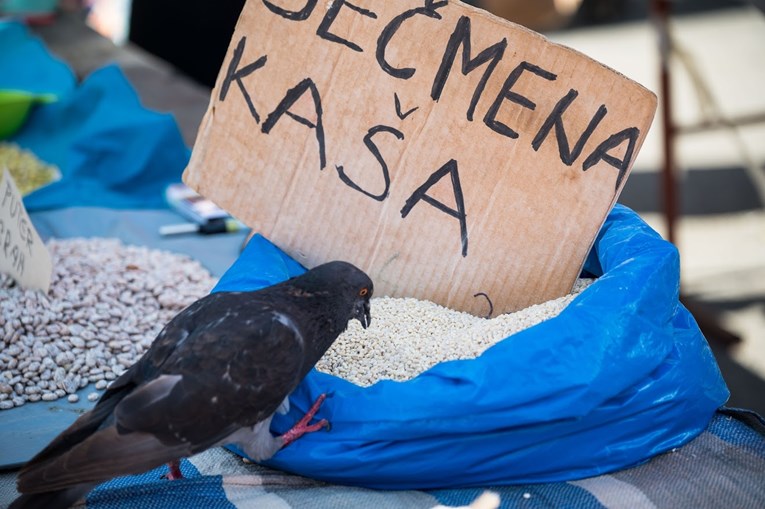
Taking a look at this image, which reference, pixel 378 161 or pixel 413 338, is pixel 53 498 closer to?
pixel 413 338

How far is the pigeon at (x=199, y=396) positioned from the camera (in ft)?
4.22

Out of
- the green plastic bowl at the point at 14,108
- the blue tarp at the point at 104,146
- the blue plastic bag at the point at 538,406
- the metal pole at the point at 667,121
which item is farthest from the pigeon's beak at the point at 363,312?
the green plastic bowl at the point at 14,108

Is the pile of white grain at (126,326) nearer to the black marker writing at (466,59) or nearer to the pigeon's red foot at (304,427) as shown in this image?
the pigeon's red foot at (304,427)

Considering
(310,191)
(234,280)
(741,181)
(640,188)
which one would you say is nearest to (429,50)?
(310,191)

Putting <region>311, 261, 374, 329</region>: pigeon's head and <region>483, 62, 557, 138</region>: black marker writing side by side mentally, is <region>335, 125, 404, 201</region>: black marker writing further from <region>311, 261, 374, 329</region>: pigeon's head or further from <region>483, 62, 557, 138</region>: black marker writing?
<region>311, 261, 374, 329</region>: pigeon's head

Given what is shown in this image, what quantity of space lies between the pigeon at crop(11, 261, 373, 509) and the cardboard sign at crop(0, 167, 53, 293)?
718mm

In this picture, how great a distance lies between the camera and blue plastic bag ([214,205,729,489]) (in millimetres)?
1366

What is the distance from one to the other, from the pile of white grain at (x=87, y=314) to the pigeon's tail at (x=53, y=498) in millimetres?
498

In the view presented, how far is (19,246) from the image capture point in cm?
210

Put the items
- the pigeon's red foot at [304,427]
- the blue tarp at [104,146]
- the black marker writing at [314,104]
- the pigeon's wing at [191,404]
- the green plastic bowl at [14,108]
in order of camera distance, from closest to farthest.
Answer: the pigeon's wing at [191,404] → the pigeon's red foot at [304,427] → the black marker writing at [314,104] → the blue tarp at [104,146] → the green plastic bowl at [14,108]

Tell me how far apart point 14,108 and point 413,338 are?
2200 mm

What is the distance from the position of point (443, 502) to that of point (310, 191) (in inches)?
30.2

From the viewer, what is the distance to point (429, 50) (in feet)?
6.00

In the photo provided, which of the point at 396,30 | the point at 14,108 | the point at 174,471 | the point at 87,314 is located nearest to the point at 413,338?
the point at 174,471
